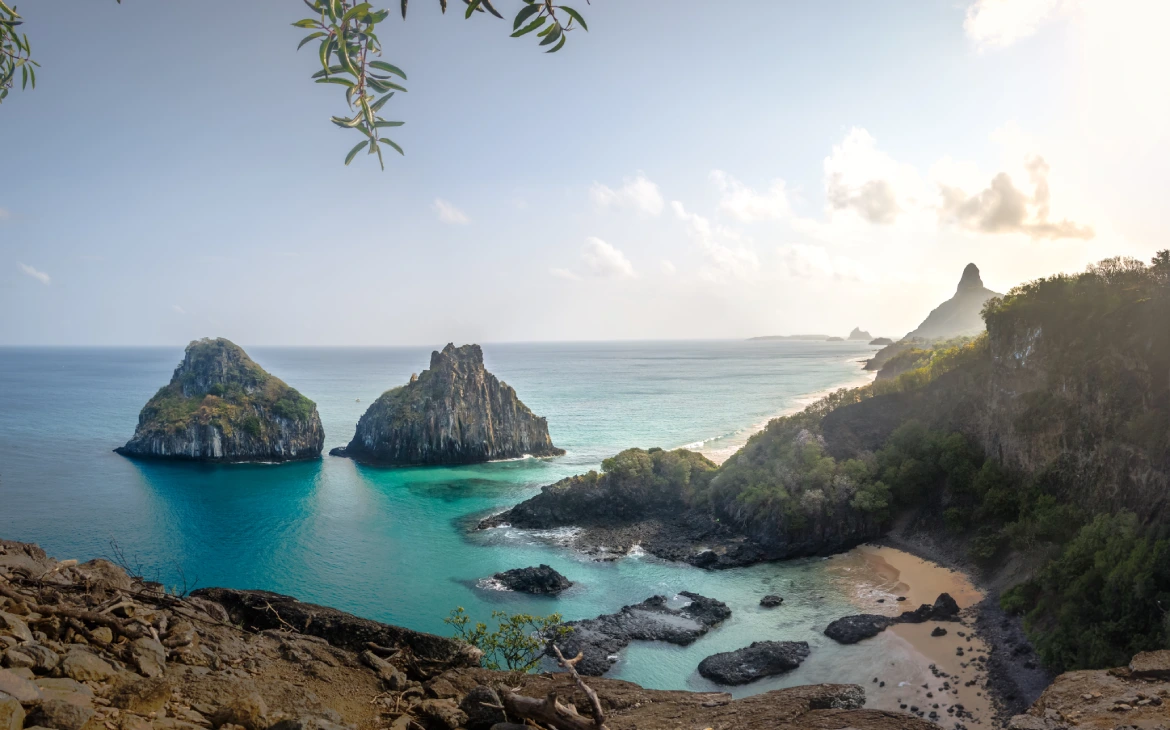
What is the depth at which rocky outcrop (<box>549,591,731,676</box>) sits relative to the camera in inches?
1091

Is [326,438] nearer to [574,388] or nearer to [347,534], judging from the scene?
[347,534]

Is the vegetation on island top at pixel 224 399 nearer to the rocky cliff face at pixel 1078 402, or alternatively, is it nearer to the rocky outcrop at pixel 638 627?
the rocky outcrop at pixel 638 627

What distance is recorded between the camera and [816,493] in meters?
41.4

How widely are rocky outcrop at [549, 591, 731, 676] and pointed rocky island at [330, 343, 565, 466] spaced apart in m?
42.3

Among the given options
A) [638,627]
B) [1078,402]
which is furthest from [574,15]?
[1078,402]

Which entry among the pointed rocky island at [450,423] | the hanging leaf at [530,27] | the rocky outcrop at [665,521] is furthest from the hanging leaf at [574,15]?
the pointed rocky island at [450,423]

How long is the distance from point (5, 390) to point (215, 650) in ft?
587

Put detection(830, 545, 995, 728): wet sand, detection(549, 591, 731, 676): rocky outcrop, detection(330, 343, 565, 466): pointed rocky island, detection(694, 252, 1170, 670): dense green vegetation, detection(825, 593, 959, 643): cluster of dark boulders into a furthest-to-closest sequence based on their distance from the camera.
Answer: detection(330, 343, 565, 466): pointed rocky island
detection(825, 593, 959, 643): cluster of dark boulders
detection(549, 591, 731, 676): rocky outcrop
detection(694, 252, 1170, 670): dense green vegetation
detection(830, 545, 995, 728): wet sand

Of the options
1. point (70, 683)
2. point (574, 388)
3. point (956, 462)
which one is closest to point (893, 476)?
point (956, 462)

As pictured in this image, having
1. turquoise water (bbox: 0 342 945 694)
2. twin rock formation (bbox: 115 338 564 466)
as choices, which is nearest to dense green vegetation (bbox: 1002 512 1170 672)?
turquoise water (bbox: 0 342 945 694)

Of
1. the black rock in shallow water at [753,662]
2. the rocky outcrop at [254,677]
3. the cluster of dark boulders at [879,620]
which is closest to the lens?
the rocky outcrop at [254,677]

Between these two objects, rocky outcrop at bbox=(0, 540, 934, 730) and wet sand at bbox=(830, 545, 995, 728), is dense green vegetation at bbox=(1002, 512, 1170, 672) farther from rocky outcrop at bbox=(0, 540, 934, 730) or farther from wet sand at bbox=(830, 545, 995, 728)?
rocky outcrop at bbox=(0, 540, 934, 730)

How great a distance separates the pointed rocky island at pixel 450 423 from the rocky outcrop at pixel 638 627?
4228 centimetres

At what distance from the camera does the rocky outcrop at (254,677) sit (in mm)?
6328
